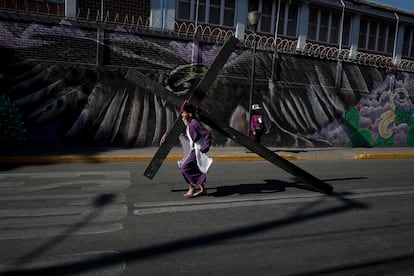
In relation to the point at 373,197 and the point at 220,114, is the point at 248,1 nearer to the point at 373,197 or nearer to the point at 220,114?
the point at 220,114

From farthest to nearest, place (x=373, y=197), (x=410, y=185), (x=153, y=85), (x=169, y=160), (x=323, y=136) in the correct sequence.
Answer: (x=323, y=136)
(x=169, y=160)
(x=410, y=185)
(x=373, y=197)
(x=153, y=85)

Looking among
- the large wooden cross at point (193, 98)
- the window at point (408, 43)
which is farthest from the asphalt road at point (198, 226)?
the window at point (408, 43)

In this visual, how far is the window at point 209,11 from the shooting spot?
607 inches

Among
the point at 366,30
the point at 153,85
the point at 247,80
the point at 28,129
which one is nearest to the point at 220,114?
the point at 247,80

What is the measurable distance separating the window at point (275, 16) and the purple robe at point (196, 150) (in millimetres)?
12792

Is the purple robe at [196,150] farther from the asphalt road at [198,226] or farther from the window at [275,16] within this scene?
→ the window at [275,16]

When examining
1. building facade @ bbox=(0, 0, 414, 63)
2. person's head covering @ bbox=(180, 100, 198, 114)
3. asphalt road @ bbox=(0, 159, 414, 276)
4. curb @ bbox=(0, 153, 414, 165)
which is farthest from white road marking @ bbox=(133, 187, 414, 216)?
building facade @ bbox=(0, 0, 414, 63)

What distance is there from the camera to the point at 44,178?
23.1 feet

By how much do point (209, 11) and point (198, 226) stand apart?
1351 cm

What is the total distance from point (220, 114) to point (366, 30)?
12938mm

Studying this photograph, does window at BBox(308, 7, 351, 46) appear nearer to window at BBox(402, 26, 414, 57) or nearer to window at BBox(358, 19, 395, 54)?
window at BBox(358, 19, 395, 54)

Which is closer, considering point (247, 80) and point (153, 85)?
point (153, 85)

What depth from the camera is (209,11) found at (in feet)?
52.6

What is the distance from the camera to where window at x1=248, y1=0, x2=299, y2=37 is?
→ 670 inches
